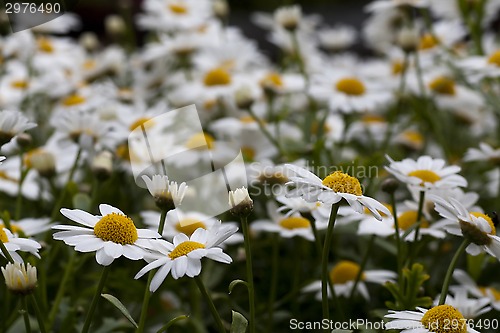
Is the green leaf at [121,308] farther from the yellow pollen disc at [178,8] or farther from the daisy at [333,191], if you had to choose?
the yellow pollen disc at [178,8]

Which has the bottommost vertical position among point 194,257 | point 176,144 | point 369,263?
point 369,263

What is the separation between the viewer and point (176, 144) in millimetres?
939

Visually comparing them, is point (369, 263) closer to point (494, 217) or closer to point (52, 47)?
point (494, 217)

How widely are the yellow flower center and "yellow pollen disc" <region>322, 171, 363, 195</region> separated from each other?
0.13 metres

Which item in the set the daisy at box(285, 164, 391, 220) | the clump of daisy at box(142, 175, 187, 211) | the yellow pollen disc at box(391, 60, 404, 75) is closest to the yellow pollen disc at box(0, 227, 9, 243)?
the clump of daisy at box(142, 175, 187, 211)

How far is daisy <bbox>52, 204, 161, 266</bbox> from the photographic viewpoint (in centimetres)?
49

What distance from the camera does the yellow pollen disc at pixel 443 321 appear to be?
19.3 inches

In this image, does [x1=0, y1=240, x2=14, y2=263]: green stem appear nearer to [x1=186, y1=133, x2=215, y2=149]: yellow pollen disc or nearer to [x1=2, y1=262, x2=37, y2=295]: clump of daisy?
[x1=2, y1=262, x2=37, y2=295]: clump of daisy

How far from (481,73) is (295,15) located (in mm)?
344

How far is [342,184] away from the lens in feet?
1.76

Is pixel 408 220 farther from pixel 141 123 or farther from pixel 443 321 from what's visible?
pixel 141 123

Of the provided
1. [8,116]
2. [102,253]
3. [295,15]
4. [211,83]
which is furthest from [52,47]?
[102,253]

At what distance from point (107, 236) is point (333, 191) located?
165 millimetres

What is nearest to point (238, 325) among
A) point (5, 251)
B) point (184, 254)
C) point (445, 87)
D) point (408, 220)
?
point (184, 254)
